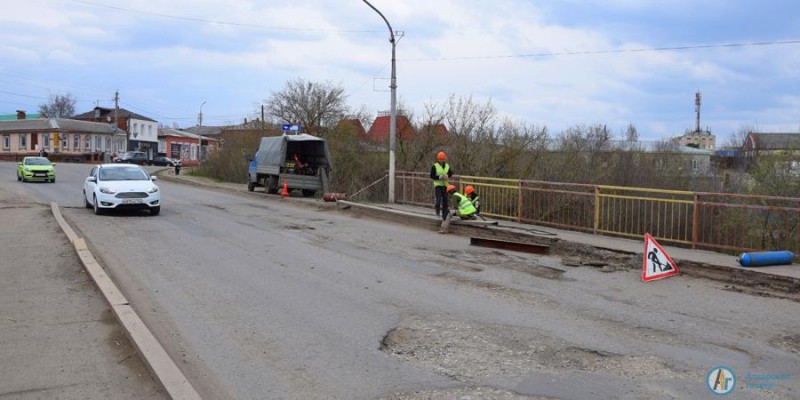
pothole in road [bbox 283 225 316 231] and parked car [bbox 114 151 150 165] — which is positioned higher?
parked car [bbox 114 151 150 165]

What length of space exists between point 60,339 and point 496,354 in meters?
4.06

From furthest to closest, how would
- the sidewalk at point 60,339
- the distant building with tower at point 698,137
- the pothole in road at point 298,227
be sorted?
the distant building with tower at point 698,137 < the pothole in road at point 298,227 < the sidewalk at point 60,339

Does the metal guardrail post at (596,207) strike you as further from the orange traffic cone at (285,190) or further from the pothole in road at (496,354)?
the orange traffic cone at (285,190)

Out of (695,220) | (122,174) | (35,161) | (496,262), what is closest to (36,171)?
(35,161)

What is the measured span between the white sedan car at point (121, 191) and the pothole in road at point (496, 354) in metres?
12.9

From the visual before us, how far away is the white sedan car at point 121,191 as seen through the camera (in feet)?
56.2

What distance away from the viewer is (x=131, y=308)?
22.3 ft

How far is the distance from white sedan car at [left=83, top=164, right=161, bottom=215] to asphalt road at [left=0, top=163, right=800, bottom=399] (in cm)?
503

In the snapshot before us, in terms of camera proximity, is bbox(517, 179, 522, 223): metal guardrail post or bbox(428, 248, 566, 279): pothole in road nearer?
bbox(428, 248, 566, 279): pothole in road

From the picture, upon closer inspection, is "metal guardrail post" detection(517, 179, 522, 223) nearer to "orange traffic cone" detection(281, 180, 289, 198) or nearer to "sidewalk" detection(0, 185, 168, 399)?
"sidewalk" detection(0, 185, 168, 399)

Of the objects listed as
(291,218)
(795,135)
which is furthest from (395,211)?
(795,135)

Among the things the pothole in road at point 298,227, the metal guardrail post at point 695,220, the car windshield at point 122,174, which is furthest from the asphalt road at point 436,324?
the car windshield at point 122,174

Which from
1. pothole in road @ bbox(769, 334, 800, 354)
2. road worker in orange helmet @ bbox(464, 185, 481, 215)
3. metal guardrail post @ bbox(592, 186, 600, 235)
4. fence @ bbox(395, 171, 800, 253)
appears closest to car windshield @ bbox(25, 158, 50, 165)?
fence @ bbox(395, 171, 800, 253)

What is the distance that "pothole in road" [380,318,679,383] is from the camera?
→ 530 centimetres
